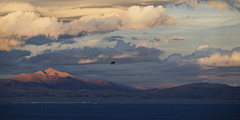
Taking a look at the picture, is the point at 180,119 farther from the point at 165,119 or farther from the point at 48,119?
the point at 48,119

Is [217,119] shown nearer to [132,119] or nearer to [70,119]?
[132,119]

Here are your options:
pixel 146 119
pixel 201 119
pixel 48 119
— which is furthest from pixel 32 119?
pixel 201 119

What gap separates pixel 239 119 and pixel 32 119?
11551 centimetres

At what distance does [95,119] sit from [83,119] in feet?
22.6

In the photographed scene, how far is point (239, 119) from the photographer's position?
555 feet

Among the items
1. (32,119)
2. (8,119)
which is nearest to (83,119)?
(32,119)

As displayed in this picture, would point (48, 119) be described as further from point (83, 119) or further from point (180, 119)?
point (180, 119)

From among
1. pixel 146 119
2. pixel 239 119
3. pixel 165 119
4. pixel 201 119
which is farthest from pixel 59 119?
pixel 239 119

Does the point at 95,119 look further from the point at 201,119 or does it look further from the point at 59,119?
the point at 201,119

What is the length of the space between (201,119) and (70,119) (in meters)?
73.8

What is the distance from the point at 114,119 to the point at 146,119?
1784cm

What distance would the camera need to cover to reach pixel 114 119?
166625 millimetres

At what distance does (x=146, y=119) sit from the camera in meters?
168

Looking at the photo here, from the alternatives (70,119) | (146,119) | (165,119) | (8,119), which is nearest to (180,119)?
(165,119)
